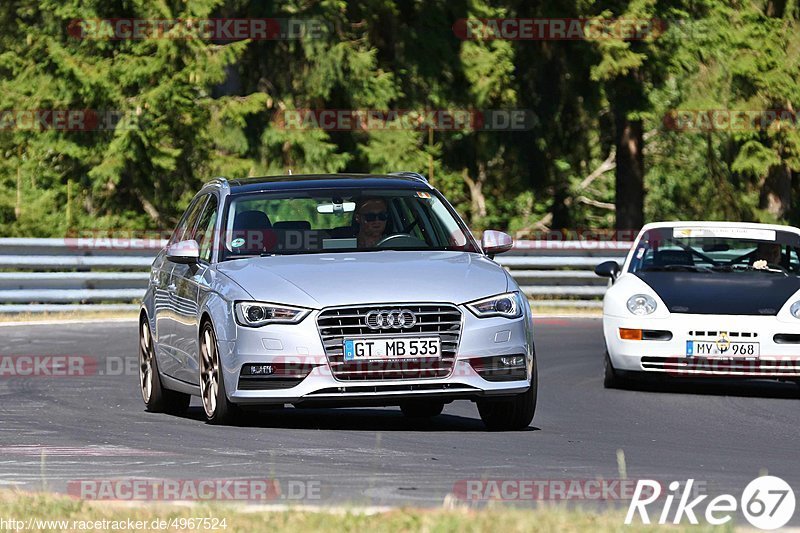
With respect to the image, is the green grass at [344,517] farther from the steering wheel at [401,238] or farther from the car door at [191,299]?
the steering wheel at [401,238]

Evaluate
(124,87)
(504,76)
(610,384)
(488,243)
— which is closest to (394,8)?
(504,76)

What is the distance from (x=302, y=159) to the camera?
35.2 meters

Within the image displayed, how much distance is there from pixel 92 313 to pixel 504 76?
513 inches

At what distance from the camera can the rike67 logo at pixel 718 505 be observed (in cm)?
726

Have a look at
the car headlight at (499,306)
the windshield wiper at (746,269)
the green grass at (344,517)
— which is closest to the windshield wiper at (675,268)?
the windshield wiper at (746,269)

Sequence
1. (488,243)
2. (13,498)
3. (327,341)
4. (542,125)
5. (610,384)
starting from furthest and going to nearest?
1. (542,125)
2. (610,384)
3. (488,243)
4. (327,341)
5. (13,498)

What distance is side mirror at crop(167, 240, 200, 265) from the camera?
11.6 meters

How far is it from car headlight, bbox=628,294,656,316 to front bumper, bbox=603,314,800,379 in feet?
0.43

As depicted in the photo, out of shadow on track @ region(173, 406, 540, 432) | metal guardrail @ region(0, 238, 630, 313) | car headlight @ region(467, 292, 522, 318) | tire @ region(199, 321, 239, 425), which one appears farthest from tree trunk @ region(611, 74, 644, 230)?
car headlight @ region(467, 292, 522, 318)

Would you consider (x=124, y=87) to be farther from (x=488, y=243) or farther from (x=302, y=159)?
(x=488, y=243)

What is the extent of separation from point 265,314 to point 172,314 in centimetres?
185

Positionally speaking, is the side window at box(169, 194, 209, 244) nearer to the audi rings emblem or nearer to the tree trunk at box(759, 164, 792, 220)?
the audi rings emblem

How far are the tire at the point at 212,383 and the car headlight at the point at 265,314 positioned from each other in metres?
0.37

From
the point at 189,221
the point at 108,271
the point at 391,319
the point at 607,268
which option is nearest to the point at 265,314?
the point at 391,319
